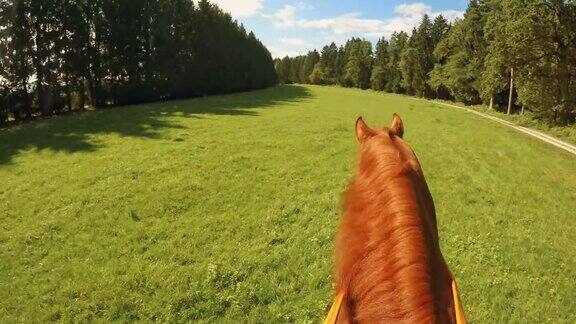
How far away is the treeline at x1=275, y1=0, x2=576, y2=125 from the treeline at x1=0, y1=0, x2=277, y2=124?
30.7 metres

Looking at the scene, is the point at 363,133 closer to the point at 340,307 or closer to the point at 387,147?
the point at 387,147

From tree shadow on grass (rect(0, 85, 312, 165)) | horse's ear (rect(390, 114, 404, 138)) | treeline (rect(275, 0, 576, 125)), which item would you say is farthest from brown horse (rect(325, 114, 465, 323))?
treeline (rect(275, 0, 576, 125))

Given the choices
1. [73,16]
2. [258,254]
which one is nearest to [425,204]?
[258,254]

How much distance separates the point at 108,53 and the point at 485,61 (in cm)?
4139

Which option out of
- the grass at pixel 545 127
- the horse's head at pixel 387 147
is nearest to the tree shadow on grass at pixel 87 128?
the horse's head at pixel 387 147

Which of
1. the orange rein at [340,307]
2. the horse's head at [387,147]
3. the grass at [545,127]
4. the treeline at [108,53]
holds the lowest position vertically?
the grass at [545,127]

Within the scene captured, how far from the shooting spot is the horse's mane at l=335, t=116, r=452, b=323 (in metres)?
2.04

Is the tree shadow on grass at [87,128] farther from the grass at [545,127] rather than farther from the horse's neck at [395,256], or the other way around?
the grass at [545,127]

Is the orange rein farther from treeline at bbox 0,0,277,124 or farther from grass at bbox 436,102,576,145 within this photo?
treeline at bbox 0,0,277,124

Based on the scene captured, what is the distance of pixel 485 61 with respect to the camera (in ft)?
169

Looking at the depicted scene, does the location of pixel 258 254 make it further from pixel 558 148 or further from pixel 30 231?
pixel 558 148

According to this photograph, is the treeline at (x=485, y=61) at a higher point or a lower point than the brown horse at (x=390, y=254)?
higher

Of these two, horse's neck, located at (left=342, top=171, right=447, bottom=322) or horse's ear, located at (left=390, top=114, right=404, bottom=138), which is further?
horse's ear, located at (left=390, top=114, right=404, bottom=138)

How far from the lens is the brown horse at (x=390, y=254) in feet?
6.70
